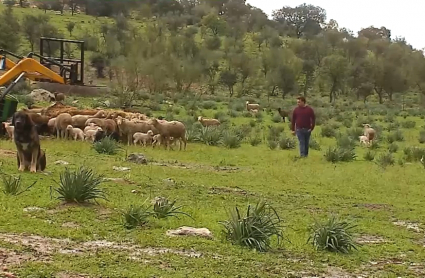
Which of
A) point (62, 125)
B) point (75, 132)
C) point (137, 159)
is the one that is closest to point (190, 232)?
point (137, 159)

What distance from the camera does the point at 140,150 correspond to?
2034cm

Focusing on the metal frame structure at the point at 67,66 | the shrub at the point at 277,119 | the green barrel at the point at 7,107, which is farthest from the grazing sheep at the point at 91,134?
the shrub at the point at 277,119

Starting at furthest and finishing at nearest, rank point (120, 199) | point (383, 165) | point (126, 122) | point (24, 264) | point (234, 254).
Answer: point (126, 122) < point (383, 165) < point (120, 199) < point (234, 254) < point (24, 264)

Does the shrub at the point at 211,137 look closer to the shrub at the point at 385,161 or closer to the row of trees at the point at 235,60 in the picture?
the shrub at the point at 385,161

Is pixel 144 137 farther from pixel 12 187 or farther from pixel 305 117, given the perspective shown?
pixel 12 187

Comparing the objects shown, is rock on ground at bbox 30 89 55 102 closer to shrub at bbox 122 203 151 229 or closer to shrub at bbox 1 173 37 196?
shrub at bbox 1 173 37 196

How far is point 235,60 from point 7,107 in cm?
5266

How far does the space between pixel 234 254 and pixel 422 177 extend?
11.2 metres

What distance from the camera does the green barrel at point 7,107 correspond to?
18.6 meters

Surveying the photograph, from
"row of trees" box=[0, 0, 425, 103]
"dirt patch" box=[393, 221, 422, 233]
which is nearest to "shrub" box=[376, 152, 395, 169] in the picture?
"dirt patch" box=[393, 221, 422, 233]

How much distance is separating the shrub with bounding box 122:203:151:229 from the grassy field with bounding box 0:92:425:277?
0.17 meters

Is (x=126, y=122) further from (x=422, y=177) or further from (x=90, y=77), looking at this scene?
(x=90, y=77)

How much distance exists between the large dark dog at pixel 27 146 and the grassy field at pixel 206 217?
0.97 ft

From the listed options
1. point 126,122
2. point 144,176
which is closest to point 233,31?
point 126,122
